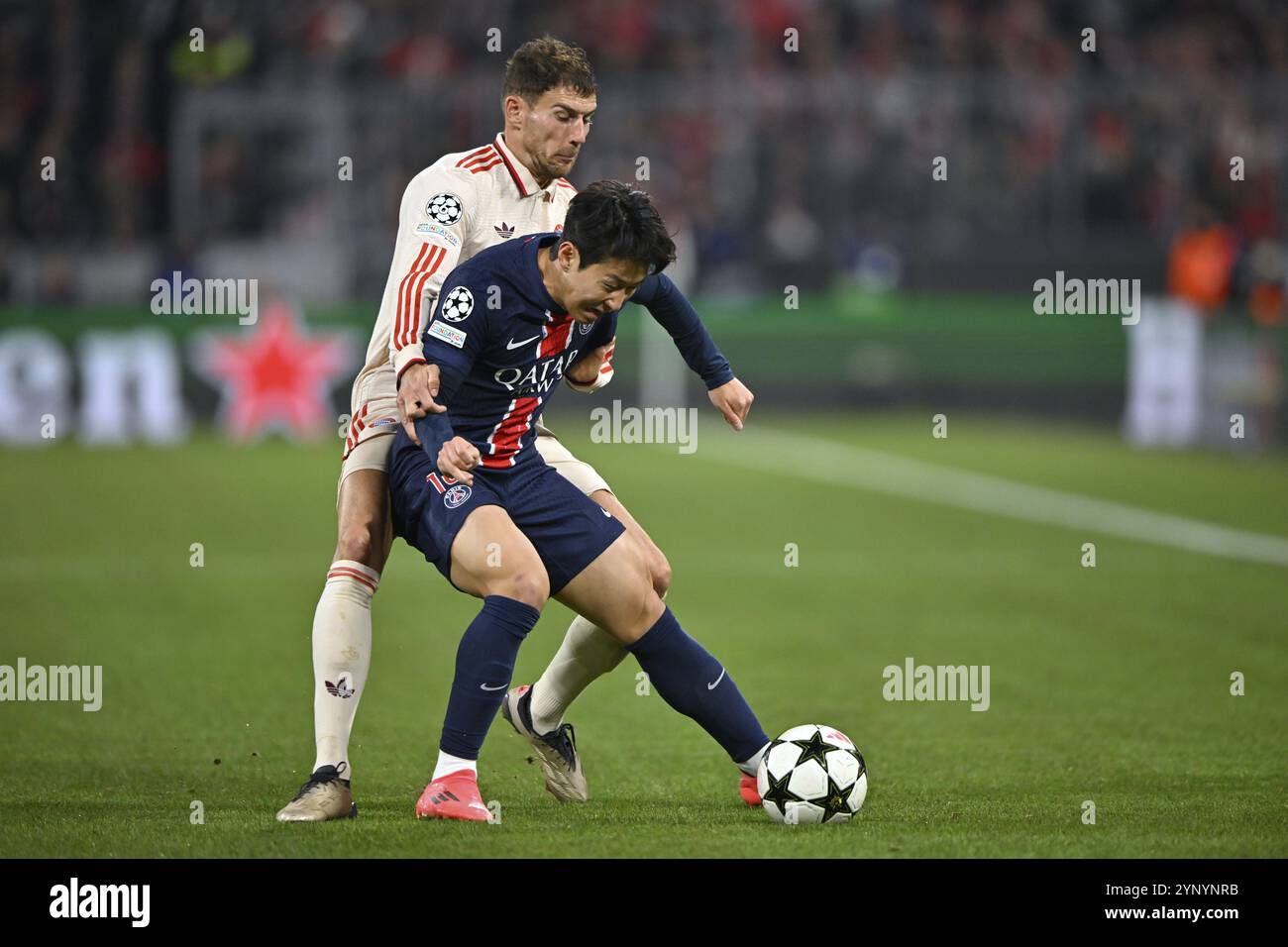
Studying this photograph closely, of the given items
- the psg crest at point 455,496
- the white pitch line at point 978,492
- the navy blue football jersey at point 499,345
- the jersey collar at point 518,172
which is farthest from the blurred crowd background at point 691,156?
the psg crest at point 455,496

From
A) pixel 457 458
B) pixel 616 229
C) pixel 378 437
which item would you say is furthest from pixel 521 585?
pixel 616 229

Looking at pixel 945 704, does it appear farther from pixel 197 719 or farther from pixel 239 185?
pixel 239 185

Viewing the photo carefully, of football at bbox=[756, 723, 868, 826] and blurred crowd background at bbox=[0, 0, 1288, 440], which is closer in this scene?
football at bbox=[756, 723, 868, 826]

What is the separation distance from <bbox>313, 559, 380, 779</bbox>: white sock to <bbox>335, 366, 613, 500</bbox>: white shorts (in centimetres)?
30

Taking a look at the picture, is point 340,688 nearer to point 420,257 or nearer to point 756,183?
point 420,257

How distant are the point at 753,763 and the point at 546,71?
7.05 feet

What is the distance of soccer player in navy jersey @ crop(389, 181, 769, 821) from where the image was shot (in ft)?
17.0

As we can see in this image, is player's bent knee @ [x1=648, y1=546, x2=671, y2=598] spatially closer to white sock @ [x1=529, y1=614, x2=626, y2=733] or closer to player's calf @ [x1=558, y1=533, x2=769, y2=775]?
player's calf @ [x1=558, y1=533, x2=769, y2=775]

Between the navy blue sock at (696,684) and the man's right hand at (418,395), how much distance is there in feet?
2.95

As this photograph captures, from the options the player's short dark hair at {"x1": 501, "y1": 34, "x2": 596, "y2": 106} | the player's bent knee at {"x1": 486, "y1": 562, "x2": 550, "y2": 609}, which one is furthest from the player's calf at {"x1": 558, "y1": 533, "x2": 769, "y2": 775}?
the player's short dark hair at {"x1": 501, "y1": 34, "x2": 596, "y2": 106}

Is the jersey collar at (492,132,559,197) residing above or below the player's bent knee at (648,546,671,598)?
above

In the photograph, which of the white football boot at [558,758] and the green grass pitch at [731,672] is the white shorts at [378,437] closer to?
the white football boot at [558,758]

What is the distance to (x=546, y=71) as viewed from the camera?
5.78 metres

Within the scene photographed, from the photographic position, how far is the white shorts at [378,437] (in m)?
5.73
